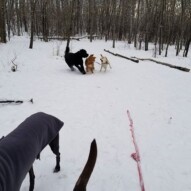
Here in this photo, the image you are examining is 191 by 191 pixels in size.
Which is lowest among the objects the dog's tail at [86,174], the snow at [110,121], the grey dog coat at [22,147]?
the snow at [110,121]

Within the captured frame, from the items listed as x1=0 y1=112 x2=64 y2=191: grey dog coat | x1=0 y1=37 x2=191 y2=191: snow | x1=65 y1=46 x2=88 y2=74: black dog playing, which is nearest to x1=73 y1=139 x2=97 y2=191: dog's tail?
x1=0 y1=112 x2=64 y2=191: grey dog coat

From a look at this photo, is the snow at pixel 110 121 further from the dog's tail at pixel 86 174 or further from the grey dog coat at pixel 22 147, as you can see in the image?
the dog's tail at pixel 86 174

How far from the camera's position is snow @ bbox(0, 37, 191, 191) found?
3.36 metres

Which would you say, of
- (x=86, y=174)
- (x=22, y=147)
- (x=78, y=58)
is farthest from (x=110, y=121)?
(x=78, y=58)

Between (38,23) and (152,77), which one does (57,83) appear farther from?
(38,23)

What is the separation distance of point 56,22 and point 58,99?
99.8 feet

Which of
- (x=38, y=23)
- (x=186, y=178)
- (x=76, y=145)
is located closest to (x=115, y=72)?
(x=76, y=145)

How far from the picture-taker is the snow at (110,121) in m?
3.36

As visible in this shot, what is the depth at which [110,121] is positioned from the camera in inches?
208

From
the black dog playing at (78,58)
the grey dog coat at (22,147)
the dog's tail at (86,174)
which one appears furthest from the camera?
the black dog playing at (78,58)

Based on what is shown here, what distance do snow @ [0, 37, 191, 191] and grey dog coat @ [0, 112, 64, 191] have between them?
1.02 meters

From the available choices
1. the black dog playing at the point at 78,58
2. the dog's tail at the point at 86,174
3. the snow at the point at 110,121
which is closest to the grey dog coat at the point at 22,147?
the dog's tail at the point at 86,174

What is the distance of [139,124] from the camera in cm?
516

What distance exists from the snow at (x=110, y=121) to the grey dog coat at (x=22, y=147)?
102cm
